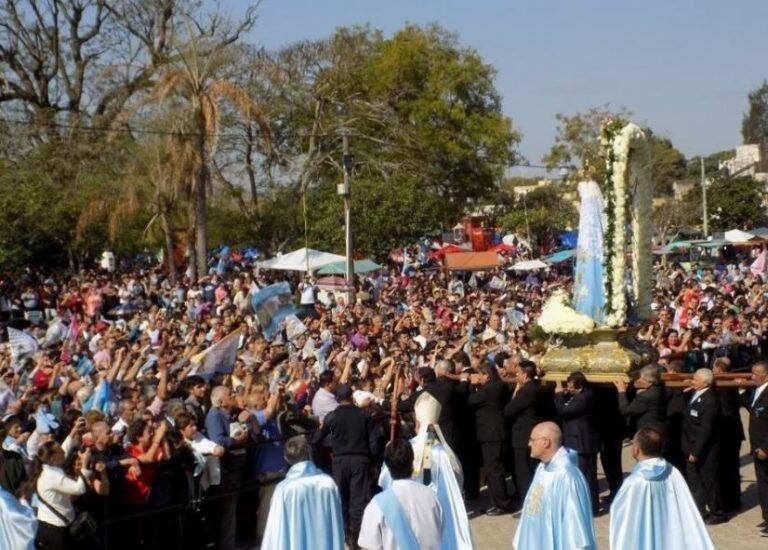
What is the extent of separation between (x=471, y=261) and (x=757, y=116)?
376 ft

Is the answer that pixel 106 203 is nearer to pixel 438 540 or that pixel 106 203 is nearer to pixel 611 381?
pixel 611 381

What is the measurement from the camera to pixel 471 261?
41.5 meters

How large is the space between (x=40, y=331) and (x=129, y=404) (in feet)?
36.3

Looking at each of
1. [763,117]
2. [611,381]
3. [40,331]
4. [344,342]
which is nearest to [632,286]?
[611,381]

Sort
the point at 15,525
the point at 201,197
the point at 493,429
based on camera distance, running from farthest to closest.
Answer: the point at 201,197 < the point at 493,429 < the point at 15,525

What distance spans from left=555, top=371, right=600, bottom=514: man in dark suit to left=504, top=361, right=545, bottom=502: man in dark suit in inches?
12.4

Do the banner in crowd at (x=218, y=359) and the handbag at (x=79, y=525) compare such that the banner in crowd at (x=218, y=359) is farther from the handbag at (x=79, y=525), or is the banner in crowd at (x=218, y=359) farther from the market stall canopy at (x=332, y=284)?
the market stall canopy at (x=332, y=284)

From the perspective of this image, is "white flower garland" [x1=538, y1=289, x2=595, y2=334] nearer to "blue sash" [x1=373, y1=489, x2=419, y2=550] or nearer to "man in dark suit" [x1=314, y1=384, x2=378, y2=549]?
"man in dark suit" [x1=314, y1=384, x2=378, y2=549]

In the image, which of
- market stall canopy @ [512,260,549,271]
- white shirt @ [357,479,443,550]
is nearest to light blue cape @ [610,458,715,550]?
white shirt @ [357,479,443,550]

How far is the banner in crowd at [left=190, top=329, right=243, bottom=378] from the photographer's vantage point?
15773 mm

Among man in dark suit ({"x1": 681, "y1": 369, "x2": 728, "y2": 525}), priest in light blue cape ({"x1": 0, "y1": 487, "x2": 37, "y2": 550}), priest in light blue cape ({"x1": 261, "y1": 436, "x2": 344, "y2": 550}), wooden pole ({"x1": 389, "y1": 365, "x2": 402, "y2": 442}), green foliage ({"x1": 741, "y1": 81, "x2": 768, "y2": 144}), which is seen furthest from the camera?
green foliage ({"x1": 741, "y1": 81, "x2": 768, "y2": 144})

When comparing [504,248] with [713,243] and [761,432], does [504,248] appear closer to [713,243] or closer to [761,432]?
[713,243]

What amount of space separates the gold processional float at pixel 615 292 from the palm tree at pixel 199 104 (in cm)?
1761

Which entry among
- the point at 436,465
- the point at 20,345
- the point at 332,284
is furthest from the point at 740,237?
the point at 436,465
